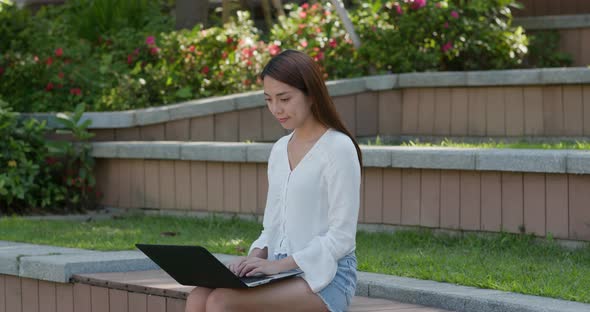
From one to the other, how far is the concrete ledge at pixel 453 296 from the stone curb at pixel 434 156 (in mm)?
1374

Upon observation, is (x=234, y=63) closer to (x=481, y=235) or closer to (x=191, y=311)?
(x=481, y=235)

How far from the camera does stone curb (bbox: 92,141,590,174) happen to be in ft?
20.5

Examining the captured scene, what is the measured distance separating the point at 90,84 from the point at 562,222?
506cm

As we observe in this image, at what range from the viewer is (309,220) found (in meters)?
4.29

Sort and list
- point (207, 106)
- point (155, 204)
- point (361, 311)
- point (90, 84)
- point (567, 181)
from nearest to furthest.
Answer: point (361, 311), point (567, 181), point (155, 204), point (207, 106), point (90, 84)

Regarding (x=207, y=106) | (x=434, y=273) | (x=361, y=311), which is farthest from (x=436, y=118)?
(x=361, y=311)

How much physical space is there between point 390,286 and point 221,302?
122 cm

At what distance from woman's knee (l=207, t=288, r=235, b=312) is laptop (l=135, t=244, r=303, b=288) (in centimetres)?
3

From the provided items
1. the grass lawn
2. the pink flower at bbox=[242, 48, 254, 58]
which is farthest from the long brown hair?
the pink flower at bbox=[242, 48, 254, 58]

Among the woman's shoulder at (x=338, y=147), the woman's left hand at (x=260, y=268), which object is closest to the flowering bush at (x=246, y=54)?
the woman's shoulder at (x=338, y=147)

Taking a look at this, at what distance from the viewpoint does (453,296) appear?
15.9 feet

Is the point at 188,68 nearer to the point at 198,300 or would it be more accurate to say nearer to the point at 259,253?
the point at 259,253

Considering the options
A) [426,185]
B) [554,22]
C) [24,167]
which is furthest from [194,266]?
[554,22]

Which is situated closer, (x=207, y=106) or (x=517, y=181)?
(x=517, y=181)
